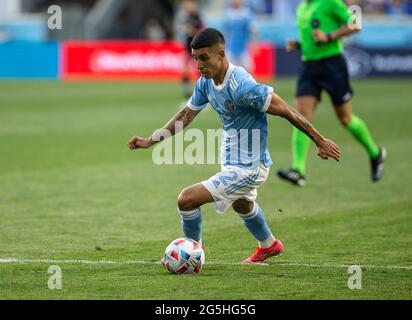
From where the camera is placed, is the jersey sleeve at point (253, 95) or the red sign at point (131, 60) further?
the red sign at point (131, 60)

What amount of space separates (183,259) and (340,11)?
20.8ft

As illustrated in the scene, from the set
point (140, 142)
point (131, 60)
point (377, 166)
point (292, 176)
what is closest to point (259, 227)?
point (140, 142)

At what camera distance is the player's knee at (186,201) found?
7.64m


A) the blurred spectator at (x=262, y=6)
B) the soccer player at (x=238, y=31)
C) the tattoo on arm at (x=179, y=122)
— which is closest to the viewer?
the tattoo on arm at (x=179, y=122)

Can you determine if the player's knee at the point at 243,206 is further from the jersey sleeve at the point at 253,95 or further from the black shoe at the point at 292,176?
the black shoe at the point at 292,176

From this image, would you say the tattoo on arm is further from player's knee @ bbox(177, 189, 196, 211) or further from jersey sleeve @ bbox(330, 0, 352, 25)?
jersey sleeve @ bbox(330, 0, 352, 25)

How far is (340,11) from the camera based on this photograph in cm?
1303

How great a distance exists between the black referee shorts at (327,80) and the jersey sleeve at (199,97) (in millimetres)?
4945

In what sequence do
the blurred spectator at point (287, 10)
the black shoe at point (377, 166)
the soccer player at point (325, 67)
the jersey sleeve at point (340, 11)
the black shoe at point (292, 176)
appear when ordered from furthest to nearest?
the blurred spectator at point (287, 10)
the black shoe at point (377, 166)
the jersey sleeve at point (340, 11)
the soccer player at point (325, 67)
the black shoe at point (292, 176)

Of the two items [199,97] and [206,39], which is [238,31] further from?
[206,39]

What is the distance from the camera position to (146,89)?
30.8 m

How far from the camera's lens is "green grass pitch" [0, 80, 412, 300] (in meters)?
7.18

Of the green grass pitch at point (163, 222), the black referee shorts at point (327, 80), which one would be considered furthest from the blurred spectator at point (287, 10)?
the black referee shorts at point (327, 80)
